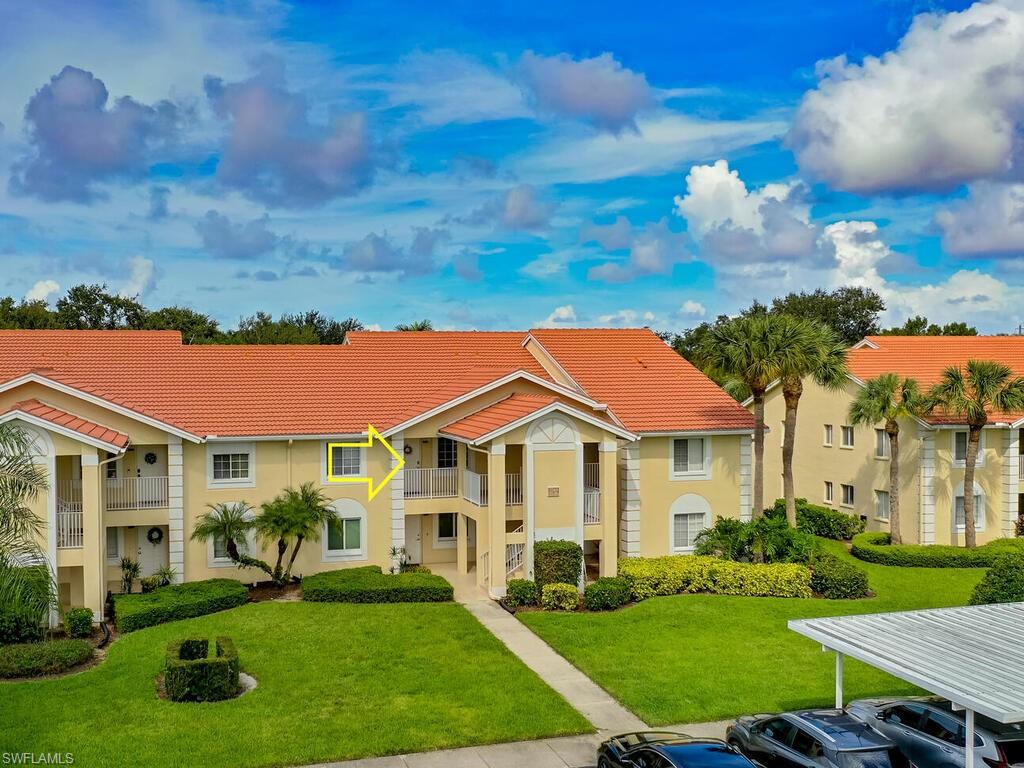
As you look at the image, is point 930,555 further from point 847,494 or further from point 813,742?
Answer: point 813,742

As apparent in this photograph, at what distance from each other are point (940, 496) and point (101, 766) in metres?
34.5

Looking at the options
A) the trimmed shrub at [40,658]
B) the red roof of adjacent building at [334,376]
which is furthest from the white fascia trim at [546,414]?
the trimmed shrub at [40,658]

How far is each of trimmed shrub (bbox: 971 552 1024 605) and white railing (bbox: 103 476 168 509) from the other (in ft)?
81.5

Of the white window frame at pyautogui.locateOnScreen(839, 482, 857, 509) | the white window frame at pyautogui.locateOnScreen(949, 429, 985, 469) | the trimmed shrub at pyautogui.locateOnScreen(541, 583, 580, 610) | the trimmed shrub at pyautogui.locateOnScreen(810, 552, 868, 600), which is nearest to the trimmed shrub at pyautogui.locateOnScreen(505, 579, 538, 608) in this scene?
the trimmed shrub at pyautogui.locateOnScreen(541, 583, 580, 610)

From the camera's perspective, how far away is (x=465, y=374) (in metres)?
37.2

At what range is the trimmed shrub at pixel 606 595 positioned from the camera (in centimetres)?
2934

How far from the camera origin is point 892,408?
38.5 m

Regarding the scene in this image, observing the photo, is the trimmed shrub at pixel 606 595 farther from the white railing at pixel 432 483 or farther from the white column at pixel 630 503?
the white railing at pixel 432 483

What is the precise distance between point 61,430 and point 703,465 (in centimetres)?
2172

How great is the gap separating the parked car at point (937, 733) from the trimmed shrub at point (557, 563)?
1211cm

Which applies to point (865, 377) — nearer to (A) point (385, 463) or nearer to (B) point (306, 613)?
(A) point (385, 463)

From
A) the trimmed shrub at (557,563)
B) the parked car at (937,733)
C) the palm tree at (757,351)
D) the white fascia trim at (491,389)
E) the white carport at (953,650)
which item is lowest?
the parked car at (937,733)

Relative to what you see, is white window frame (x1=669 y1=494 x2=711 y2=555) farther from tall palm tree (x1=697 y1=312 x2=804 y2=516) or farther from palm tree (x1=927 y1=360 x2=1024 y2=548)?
palm tree (x1=927 y1=360 x2=1024 y2=548)

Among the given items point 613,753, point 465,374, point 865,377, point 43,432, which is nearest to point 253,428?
point 43,432
